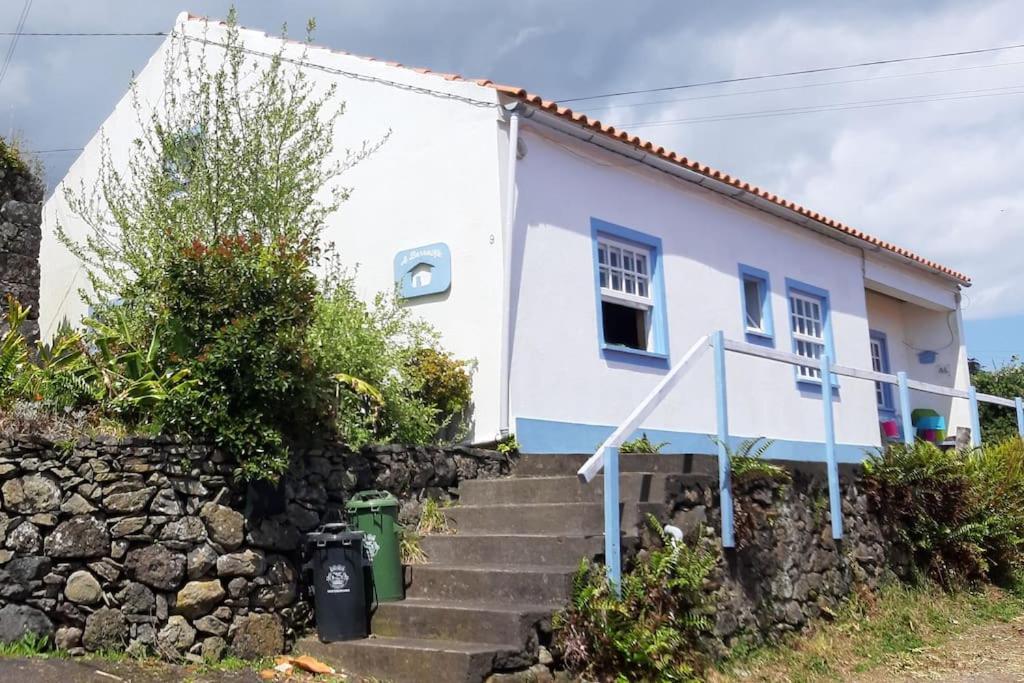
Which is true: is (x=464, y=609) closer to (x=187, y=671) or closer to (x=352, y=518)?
(x=352, y=518)

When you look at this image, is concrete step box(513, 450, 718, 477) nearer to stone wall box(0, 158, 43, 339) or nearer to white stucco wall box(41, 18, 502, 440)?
white stucco wall box(41, 18, 502, 440)

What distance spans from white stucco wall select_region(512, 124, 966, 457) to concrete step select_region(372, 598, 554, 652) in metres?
2.78

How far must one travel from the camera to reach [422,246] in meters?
9.86

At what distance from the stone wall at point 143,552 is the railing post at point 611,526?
208 centimetres

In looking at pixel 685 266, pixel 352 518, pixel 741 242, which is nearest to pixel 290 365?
pixel 352 518

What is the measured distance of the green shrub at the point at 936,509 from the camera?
29.5 feet

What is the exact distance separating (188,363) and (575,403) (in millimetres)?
4094

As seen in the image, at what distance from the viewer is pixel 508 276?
8977 mm

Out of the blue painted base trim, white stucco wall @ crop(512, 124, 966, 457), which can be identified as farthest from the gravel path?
white stucco wall @ crop(512, 124, 966, 457)

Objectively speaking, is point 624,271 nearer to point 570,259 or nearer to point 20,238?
point 570,259

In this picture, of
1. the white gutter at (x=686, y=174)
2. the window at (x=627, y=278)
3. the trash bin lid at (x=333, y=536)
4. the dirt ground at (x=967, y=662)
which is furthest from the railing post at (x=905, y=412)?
the trash bin lid at (x=333, y=536)

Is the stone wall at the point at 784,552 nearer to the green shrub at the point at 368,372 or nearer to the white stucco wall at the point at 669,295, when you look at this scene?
the white stucco wall at the point at 669,295

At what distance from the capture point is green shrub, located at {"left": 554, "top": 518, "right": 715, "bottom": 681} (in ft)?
19.3

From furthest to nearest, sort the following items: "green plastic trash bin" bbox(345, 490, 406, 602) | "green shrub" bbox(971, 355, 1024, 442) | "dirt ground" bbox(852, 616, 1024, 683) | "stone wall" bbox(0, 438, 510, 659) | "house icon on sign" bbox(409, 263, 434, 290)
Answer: "green shrub" bbox(971, 355, 1024, 442) < "house icon on sign" bbox(409, 263, 434, 290) < "dirt ground" bbox(852, 616, 1024, 683) < "green plastic trash bin" bbox(345, 490, 406, 602) < "stone wall" bbox(0, 438, 510, 659)
